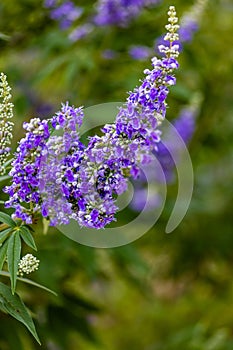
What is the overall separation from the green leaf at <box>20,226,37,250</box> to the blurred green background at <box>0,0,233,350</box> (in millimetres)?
1517

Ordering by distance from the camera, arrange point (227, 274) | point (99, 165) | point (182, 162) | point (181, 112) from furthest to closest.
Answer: point (227, 274)
point (181, 112)
point (182, 162)
point (99, 165)

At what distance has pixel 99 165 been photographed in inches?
80.4

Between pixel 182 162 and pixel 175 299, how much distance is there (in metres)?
2.38

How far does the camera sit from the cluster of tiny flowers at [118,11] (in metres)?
4.08

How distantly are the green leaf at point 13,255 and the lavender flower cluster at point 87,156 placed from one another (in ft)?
0.44

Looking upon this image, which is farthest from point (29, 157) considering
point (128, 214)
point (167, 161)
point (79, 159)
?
point (167, 161)

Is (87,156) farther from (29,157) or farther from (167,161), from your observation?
(167,161)

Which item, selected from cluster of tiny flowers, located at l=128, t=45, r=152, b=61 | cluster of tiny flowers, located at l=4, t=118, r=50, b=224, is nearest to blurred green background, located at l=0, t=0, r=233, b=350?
cluster of tiny flowers, located at l=128, t=45, r=152, b=61

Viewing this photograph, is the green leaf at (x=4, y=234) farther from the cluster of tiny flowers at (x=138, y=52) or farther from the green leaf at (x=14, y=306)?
the cluster of tiny flowers at (x=138, y=52)

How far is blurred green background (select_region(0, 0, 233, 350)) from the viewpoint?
4070 millimetres

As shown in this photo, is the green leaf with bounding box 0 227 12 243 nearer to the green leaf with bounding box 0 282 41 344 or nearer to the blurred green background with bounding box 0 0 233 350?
the green leaf with bounding box 0 282 41 344

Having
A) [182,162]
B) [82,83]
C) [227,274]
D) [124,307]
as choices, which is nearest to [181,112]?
[182,162]

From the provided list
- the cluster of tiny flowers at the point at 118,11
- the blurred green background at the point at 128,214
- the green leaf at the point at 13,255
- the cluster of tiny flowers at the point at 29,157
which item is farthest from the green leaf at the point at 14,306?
the cluster of tiny flowers at the point at 118,11

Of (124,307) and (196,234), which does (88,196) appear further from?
(124,307)
